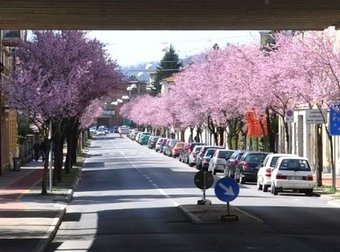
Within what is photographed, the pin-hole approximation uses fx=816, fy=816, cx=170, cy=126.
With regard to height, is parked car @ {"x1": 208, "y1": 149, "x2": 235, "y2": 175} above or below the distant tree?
below

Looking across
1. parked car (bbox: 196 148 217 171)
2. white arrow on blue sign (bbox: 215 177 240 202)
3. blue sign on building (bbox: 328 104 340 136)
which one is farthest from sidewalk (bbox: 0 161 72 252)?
parked car (bbox: 196 148 217 171)

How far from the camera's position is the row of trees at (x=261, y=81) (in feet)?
104

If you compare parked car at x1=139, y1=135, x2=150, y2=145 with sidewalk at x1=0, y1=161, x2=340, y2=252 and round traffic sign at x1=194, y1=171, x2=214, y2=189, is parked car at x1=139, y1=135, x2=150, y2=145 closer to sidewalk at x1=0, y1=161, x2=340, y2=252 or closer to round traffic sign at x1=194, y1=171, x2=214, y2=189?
sidewalk at x1=0, y1=161, x2=340, y2=252

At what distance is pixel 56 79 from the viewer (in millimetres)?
31375

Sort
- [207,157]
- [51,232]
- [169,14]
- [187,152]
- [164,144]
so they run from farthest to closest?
[164,144] → [187,152] → [207,157] → [169,14] → [51,232]

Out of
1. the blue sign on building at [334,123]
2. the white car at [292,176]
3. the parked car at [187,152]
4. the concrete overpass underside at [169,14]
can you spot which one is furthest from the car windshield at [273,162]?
the parked car at [187,152]

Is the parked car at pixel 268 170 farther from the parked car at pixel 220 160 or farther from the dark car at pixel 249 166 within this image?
the parked car at pixel 220 160

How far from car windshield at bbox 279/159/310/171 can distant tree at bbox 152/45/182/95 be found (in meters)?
115

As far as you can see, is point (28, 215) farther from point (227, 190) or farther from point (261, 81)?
point (261, 81)

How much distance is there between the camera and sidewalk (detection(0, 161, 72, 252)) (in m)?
16.1

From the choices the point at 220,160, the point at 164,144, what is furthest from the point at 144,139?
the point at 220,160

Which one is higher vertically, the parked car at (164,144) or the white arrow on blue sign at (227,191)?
the parked car at (164,144)

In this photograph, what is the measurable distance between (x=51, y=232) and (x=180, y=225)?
3.52 metres

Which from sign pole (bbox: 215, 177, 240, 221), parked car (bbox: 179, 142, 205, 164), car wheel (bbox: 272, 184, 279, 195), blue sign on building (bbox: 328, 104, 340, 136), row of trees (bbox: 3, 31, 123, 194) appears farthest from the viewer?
parked car (bbox: 179, 142, 205, 164)
